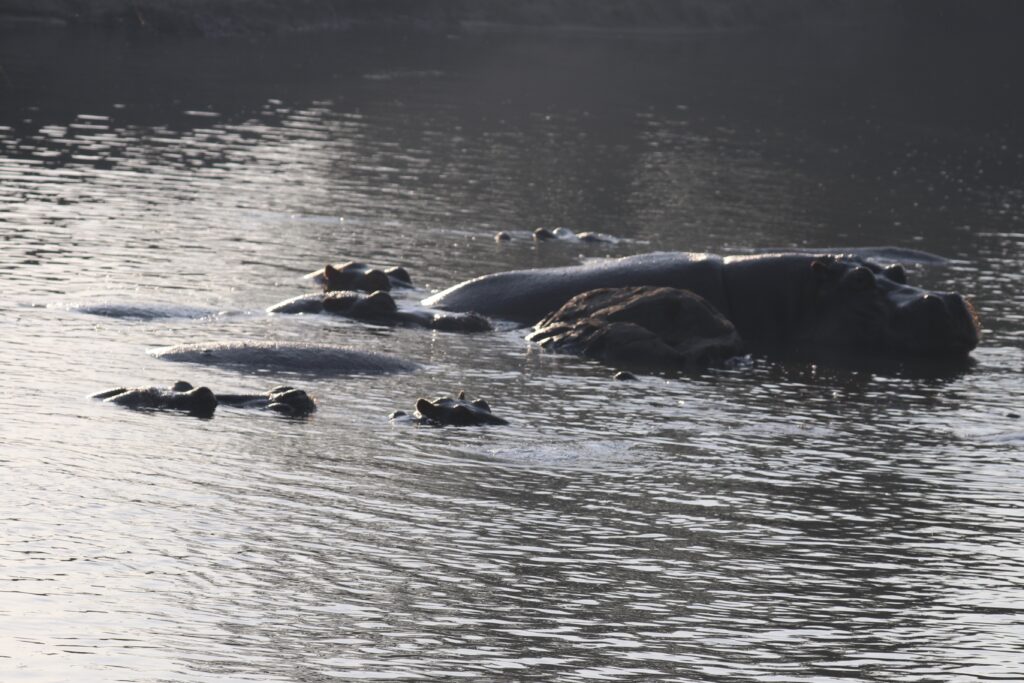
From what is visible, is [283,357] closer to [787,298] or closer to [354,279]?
[354,279]

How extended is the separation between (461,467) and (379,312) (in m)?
8.37

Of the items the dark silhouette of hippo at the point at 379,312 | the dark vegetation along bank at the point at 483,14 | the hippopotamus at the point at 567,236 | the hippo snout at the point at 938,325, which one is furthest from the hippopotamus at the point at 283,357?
the dark vegetation along bank at the point at 483,14

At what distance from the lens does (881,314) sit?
84.6 ft

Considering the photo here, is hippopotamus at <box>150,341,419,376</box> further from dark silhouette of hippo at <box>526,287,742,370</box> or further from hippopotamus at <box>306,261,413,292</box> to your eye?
hippopotamus at <box>306,261,413,292</box>

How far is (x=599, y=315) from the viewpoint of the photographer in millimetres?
24672

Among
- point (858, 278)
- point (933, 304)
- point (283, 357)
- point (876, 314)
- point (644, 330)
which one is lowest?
point (283, 357)

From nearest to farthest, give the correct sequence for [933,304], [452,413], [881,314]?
[452,413], [933,304], [881,314]

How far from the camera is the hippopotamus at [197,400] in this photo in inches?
725

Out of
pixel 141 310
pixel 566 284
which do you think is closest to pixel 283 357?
pixel 141 310

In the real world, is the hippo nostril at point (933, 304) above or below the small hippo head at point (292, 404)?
above

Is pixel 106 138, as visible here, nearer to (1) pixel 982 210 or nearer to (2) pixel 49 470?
(1) pixel 982 210

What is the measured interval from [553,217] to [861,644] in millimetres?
25905

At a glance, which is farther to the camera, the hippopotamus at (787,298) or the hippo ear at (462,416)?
the hippopotamus at (787,298)

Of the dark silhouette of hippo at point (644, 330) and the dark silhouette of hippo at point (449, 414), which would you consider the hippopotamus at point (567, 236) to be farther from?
the dark silhouette of hippo at point (449, 414)
